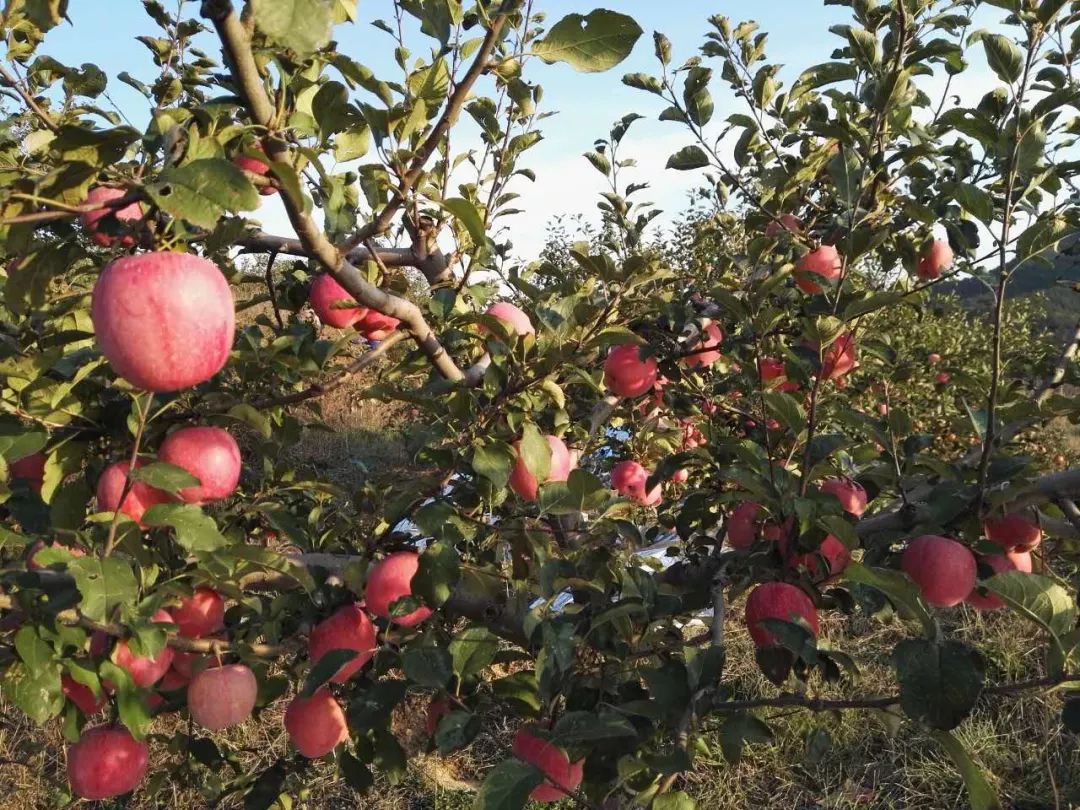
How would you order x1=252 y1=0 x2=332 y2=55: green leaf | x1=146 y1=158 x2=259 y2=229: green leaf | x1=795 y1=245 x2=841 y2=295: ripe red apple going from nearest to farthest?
x1=252 y1=0 x2=332 y2=55: green leaf < x1=146 y1=158 x2=259 y2=229: green leaf < x1=795 y1=245 x2=841 y2=295: ripe red apple

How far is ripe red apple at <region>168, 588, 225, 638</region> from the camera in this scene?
4.43 ft

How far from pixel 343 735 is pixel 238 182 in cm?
113

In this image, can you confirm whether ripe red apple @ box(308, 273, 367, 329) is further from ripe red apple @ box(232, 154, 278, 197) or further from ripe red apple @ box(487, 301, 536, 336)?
ripe red apple @ box(232, 154, 278, 197)

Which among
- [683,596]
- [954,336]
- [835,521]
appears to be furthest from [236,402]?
[954,336]

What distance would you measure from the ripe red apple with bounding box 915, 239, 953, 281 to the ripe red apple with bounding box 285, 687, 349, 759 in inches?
56.2

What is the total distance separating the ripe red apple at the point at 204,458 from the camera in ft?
3.76

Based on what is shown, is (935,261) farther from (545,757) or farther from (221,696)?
(221,696)

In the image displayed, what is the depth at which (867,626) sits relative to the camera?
3746 mm

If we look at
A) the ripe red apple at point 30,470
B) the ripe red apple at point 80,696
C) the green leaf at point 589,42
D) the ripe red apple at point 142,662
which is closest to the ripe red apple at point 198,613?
the ripe red apple at point 142,662

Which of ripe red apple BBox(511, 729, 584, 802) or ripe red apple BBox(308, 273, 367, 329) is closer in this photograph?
ripe red apple BBox(511, 729, 584, 802)

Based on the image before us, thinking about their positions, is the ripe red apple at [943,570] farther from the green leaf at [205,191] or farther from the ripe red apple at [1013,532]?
the green leaf at [205,191]

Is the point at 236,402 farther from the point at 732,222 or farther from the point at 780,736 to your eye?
the point at 780,736

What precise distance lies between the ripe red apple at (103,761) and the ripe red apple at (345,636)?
418 millimetres

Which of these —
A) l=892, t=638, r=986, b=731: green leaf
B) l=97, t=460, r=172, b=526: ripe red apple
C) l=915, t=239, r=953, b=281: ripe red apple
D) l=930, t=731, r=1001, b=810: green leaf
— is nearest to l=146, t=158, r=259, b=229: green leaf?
l=97, t=460, r=172, b=526: ripe red apple
